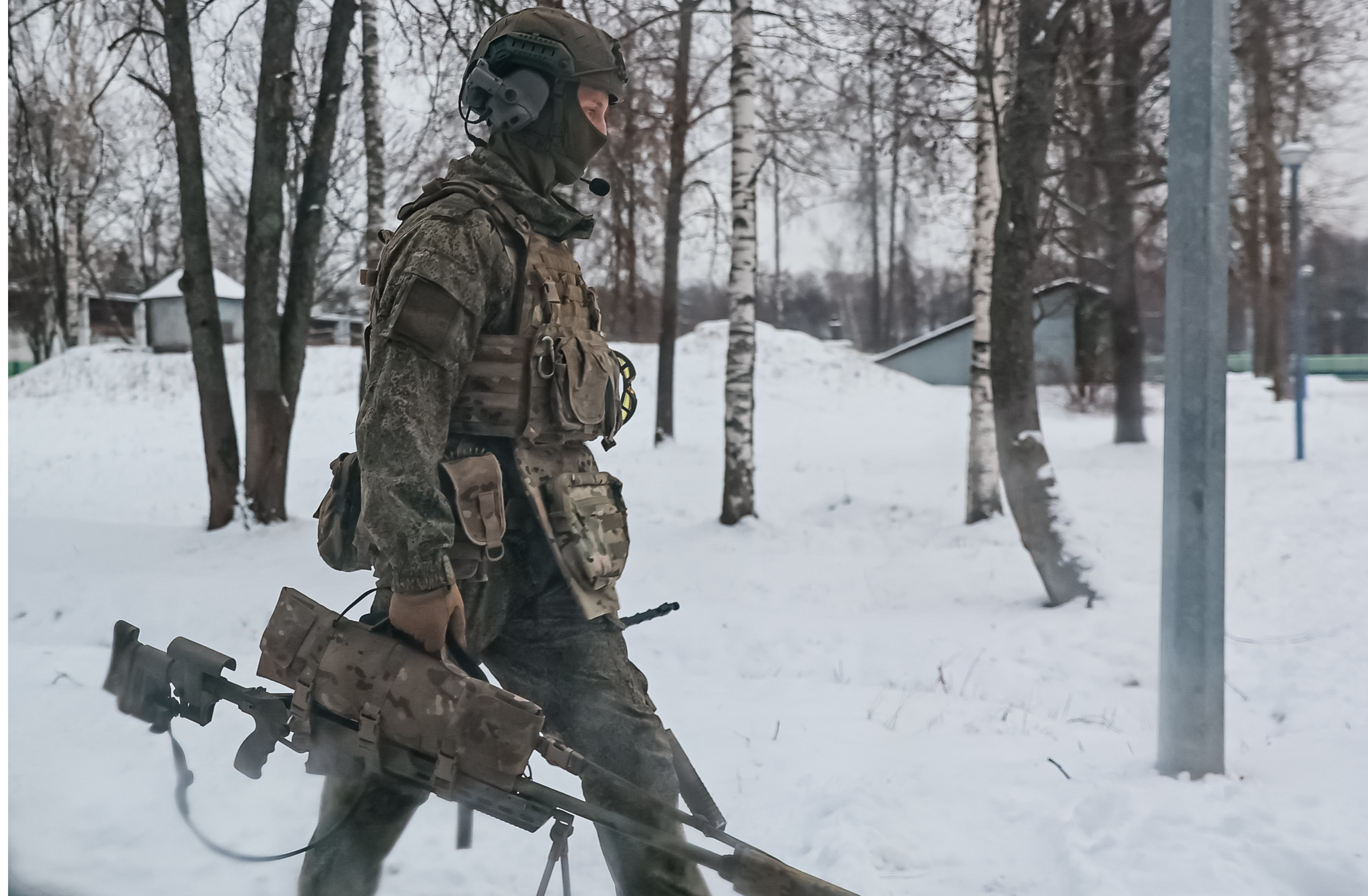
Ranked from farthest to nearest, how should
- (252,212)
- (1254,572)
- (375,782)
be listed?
1. (252,212)
2. (1254,572)
3. (375,782)

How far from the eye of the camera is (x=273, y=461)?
867 cm

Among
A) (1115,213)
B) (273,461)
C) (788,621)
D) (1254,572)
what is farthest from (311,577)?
(1115,213)

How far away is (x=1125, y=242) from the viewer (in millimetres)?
14453

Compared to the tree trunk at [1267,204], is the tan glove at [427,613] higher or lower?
lower

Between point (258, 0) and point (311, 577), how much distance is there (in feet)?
Result: 17.1

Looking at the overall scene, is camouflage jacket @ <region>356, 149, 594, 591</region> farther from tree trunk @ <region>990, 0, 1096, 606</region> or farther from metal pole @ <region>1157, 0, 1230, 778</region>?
tree trunk @ <region>990, 0, 1096, 606</region>

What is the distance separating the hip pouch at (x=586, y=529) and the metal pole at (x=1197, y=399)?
210 cm

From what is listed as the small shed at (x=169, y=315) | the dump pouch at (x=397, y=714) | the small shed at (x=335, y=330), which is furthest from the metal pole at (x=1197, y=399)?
the small shed at (x=335, y=330)

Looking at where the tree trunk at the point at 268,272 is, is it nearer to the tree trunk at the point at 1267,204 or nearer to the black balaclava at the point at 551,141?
the black balaclava at the point at 551,141

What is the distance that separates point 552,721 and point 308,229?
25.2 feet

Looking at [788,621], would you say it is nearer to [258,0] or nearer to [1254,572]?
[1254,572]

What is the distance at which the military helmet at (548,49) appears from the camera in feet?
7.22

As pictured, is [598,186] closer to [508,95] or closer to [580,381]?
[508,95]

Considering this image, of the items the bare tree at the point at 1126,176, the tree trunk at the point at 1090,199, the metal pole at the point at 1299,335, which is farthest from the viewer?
the metal pole at the point at 1299,335
